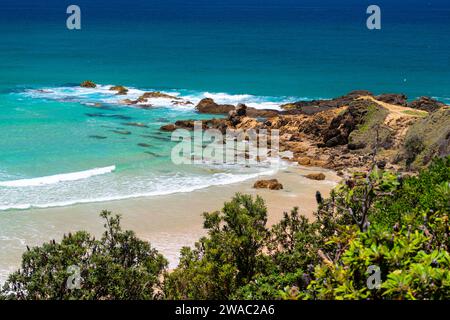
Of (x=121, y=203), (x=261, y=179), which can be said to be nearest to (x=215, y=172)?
(x=261, y=179)

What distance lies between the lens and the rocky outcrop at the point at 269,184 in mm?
31031

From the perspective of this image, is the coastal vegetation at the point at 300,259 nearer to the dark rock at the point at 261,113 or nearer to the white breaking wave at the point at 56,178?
the white breaking wave at the point at 56,178

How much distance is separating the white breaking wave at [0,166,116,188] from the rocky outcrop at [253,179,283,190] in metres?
8.90

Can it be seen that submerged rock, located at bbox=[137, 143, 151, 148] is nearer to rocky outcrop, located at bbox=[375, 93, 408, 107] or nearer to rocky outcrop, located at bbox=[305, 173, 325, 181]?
rocky outcrop, located at bbox=[305, 173, 325, 181]

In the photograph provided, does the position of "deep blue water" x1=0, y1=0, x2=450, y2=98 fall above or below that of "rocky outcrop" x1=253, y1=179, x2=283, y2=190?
above

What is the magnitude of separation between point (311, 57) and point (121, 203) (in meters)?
67.4

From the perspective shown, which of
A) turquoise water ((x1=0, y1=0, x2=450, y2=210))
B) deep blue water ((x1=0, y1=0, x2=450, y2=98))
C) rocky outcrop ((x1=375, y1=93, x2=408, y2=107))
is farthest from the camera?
deep blue water ((x1=0, y1=0, x2=450, y2=98))

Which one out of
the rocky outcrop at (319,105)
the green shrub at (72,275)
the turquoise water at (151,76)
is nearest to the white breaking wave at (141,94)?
the turquoise water at (151,76)

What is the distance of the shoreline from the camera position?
2320 cm

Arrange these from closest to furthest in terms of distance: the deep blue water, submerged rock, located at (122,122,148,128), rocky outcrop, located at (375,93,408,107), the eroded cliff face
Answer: the eroded cliff face < submerged rock, located at (122,122,148,128) < rocky outcrop, located at (375,93,408,107) < the deep blue water

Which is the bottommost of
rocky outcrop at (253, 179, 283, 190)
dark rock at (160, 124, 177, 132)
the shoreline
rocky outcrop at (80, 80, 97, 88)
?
the shoreline

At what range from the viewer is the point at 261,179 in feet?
108

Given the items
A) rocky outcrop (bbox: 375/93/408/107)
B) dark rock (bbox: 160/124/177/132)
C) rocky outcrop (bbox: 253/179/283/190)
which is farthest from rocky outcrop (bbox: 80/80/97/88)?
rocky outcrop (bbox: 253/179/283/190)

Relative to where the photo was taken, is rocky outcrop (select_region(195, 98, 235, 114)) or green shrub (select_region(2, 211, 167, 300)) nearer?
green shrub (select_region(2, 211, 167, 300))
